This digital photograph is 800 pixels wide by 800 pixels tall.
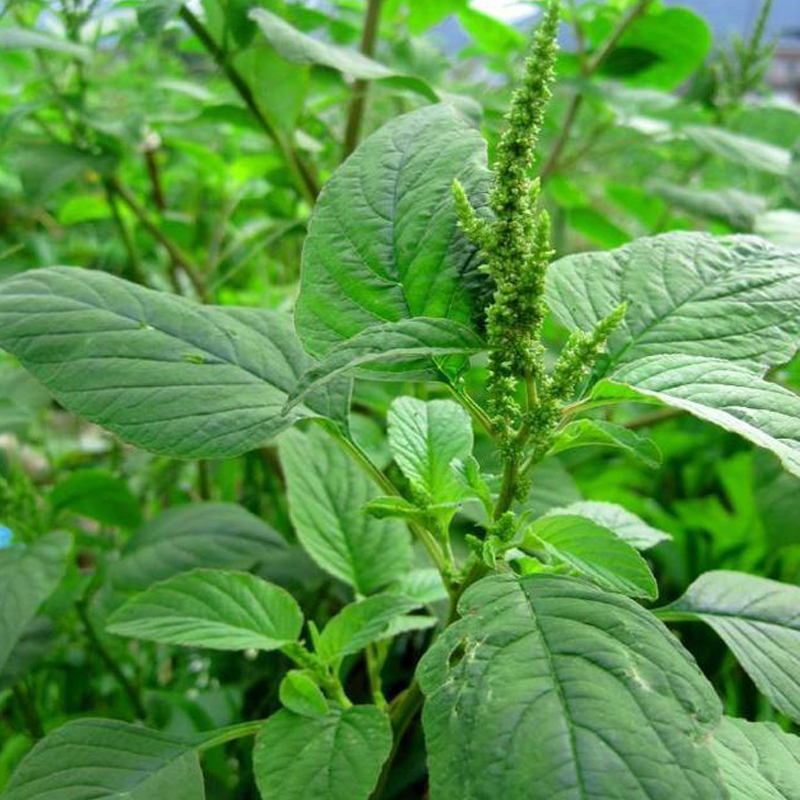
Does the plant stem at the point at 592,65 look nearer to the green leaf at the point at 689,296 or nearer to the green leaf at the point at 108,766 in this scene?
the green leaf at the point at 689,296

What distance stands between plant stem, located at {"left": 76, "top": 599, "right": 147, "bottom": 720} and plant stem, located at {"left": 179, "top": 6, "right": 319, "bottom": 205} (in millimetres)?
426

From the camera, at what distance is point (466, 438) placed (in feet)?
1.73

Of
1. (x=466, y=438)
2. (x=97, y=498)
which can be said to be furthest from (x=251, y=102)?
(x=466, y=438)

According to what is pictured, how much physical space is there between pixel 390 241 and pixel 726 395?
0.57 feet

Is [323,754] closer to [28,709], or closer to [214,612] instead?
[214,612]

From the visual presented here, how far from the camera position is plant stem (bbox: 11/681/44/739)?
2.44 feet

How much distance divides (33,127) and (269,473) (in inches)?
35.9

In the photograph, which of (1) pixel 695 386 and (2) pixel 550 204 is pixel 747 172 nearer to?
(2) pixel 550 204

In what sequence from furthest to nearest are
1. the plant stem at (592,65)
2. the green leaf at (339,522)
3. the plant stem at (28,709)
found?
the plant stem at (592,65) → the plant stem at (28,709) → the green leaf at (339,522)

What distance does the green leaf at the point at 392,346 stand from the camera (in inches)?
14.2

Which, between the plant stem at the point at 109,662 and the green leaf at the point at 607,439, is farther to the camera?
the plant stem at the point at 109,662

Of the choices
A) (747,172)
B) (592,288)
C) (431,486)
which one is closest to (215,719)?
(431,486)

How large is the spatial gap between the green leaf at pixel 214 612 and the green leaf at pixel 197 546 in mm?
134

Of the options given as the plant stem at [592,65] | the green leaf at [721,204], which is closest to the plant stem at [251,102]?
the plant stem at [592,65]
